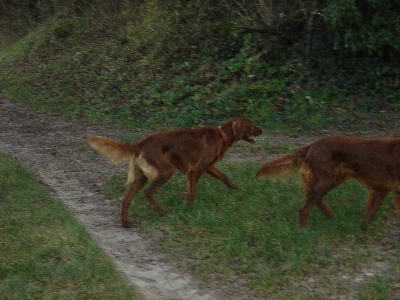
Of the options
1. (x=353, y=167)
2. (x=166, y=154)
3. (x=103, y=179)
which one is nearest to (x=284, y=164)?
(x=353, y=167)

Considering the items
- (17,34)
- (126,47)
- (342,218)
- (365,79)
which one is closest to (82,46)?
(126,47)

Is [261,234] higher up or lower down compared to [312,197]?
lower down

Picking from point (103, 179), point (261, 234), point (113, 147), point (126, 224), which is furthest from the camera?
point (103, 179)

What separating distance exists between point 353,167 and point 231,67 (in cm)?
793

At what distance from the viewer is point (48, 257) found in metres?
6.98

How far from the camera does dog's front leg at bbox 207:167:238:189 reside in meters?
9.04

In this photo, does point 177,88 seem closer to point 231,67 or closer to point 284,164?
point 231,67

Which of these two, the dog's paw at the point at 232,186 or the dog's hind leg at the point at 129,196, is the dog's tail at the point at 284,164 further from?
the dog's hind leg at the point at 129,196

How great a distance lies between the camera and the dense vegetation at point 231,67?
1359cm

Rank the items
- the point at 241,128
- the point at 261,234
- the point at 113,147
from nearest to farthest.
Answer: the point at 261,234 < the point at 113,147 < the point at 241,128

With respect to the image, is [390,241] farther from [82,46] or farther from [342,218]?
[82,46]

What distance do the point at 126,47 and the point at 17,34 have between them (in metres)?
7.25

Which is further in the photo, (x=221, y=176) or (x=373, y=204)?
(x=221, y=176)

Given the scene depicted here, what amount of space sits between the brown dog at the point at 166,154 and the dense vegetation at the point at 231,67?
14.4ft
